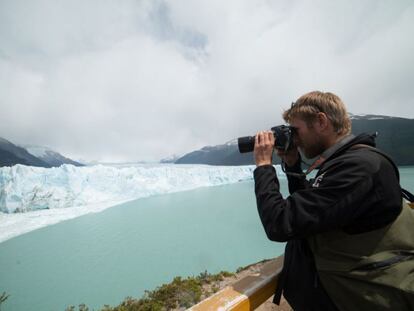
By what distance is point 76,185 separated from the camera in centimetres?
1516

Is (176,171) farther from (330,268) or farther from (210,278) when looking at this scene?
(330,268)

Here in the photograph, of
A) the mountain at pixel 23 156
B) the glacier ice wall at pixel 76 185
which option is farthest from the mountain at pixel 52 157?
the glacier ice wall at pixel 76 185

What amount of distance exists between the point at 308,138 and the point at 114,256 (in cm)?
735

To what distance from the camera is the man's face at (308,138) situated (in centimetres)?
88

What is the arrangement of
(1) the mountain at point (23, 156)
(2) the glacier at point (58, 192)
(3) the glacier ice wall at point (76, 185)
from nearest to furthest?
(2) the glacier at point (58, 192), (3) the glacier ice wall at point (76, 185), (1) the mountain at point (23, 156)

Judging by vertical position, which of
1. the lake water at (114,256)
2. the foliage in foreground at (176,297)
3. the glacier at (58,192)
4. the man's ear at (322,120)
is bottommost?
the lake water at (114,256)

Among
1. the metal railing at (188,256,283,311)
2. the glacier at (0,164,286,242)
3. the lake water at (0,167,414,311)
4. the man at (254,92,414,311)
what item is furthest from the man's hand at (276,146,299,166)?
the glacier at (0,164,286,242)

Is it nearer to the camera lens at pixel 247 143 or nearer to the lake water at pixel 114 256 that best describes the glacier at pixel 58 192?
the lake water at pixel 114 256

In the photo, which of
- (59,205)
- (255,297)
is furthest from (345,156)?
(59,205)

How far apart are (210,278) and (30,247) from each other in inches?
289

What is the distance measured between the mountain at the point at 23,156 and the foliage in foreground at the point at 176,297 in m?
76.5

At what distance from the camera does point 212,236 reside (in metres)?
8.16

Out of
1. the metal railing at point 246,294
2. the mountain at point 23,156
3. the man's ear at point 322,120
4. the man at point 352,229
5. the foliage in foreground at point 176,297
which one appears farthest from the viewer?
the mountain at point 23,156

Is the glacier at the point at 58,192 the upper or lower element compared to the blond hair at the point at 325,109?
lower
